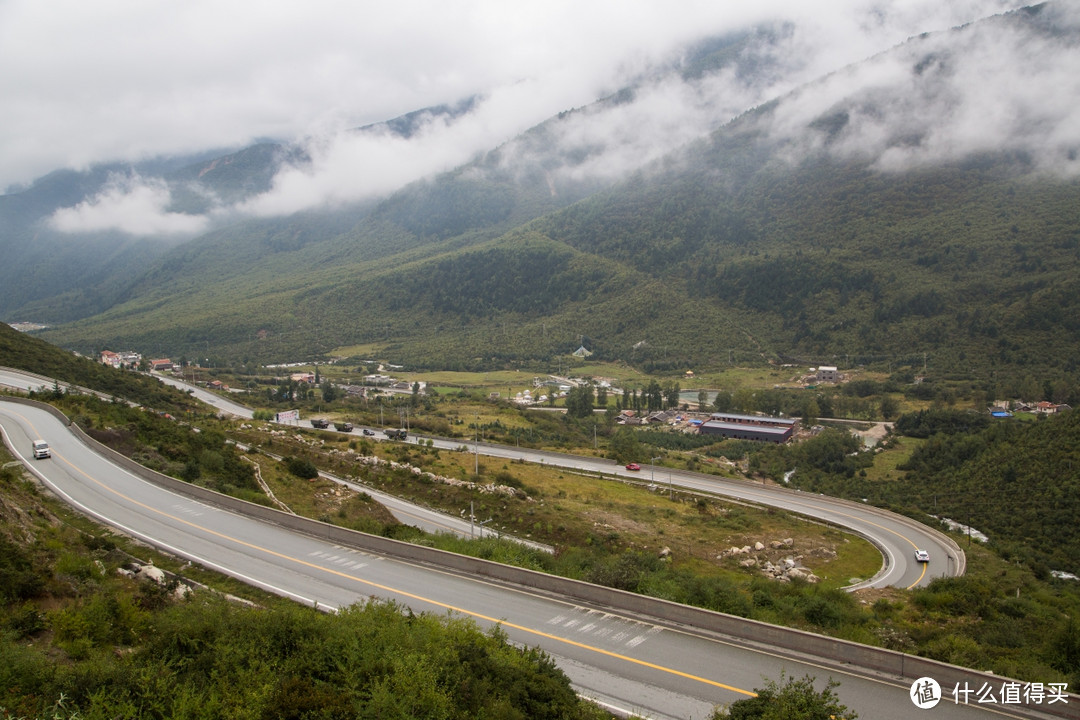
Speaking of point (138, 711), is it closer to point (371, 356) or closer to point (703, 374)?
point (703, 374)

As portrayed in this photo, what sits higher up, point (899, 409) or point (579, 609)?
point (899, 409)

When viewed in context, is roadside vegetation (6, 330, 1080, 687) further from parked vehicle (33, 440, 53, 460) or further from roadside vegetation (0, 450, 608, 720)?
roadside vegetation (0, 450, 608, 720)

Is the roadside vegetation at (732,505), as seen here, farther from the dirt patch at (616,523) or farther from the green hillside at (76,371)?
the green hillside at (76,371)

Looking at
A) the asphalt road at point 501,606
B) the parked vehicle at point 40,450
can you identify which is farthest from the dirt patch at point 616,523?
the parked vehicle at point 40,450

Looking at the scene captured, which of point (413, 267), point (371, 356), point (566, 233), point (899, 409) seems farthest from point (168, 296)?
point (899, 409)

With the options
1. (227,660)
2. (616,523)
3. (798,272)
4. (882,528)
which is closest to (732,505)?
(882,528)

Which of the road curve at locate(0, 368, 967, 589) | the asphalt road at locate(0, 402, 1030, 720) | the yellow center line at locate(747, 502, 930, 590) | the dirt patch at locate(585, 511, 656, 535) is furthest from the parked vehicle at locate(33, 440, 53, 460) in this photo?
the yellow center line at locate(747, 502, 930, 590)
